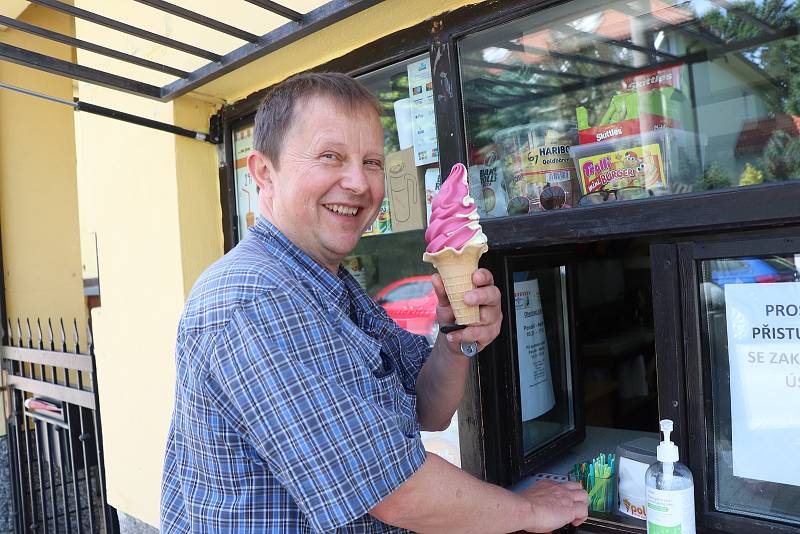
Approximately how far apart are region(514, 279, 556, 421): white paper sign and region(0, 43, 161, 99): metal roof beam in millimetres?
1767

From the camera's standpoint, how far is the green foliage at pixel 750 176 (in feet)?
5.18

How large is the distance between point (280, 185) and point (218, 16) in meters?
1.67

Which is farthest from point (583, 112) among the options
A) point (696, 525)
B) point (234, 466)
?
→ point (234, 466)

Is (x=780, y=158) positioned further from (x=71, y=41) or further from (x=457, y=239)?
(x=71, y=41)

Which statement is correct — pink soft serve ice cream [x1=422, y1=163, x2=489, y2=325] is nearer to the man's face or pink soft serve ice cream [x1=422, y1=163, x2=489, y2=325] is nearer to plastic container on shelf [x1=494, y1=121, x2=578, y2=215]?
the man's face

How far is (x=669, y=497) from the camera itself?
57.2 inches

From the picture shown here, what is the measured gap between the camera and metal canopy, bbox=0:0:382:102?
1.97 meters

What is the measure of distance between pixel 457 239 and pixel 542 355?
927 millimetres

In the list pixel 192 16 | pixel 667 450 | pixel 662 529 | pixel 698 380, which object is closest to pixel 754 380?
pixel 698 380

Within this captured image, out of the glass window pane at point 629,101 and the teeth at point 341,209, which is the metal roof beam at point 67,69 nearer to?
the teeth at point 341,209

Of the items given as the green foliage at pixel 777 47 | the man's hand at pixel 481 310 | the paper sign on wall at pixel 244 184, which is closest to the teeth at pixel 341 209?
the man's hand at pixel 481 310

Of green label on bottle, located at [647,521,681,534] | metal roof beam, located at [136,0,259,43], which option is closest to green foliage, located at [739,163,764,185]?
green label on bottle, located at [647,521,681,534]

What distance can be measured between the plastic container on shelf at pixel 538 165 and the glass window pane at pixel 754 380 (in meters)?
0.51

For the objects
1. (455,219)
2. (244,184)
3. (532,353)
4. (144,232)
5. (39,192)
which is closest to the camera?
(455,219)
